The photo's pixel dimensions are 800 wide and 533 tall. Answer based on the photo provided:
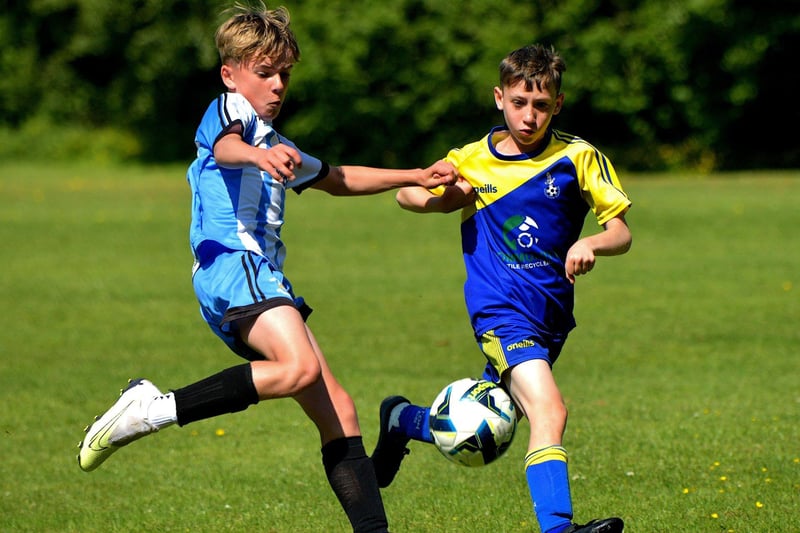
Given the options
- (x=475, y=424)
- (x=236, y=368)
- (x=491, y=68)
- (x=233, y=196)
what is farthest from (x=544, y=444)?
(x=491, y=68)

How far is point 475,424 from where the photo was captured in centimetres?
538

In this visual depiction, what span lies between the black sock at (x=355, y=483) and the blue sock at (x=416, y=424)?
2.29 ft

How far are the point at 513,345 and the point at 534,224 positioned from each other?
1.87 feet

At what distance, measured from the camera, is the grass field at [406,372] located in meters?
6.15

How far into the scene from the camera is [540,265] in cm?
548

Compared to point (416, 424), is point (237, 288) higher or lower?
higher

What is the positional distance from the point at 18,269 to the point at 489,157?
37.5 feet

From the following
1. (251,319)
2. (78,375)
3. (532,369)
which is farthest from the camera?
(78,375)

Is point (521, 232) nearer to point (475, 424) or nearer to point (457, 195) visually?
point (457, 195)

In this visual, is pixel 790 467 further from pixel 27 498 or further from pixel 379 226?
pixel 379 226

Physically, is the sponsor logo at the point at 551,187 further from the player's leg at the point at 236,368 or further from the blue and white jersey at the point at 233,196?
the player's leg at the point at 236,368

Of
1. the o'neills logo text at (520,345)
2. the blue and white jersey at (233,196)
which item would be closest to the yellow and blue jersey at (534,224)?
the o'neills logo text at (520,345)

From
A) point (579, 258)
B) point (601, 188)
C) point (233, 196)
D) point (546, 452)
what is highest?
point (233, 196)

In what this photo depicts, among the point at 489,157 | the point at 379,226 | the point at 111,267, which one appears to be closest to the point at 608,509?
the point at 489,157
